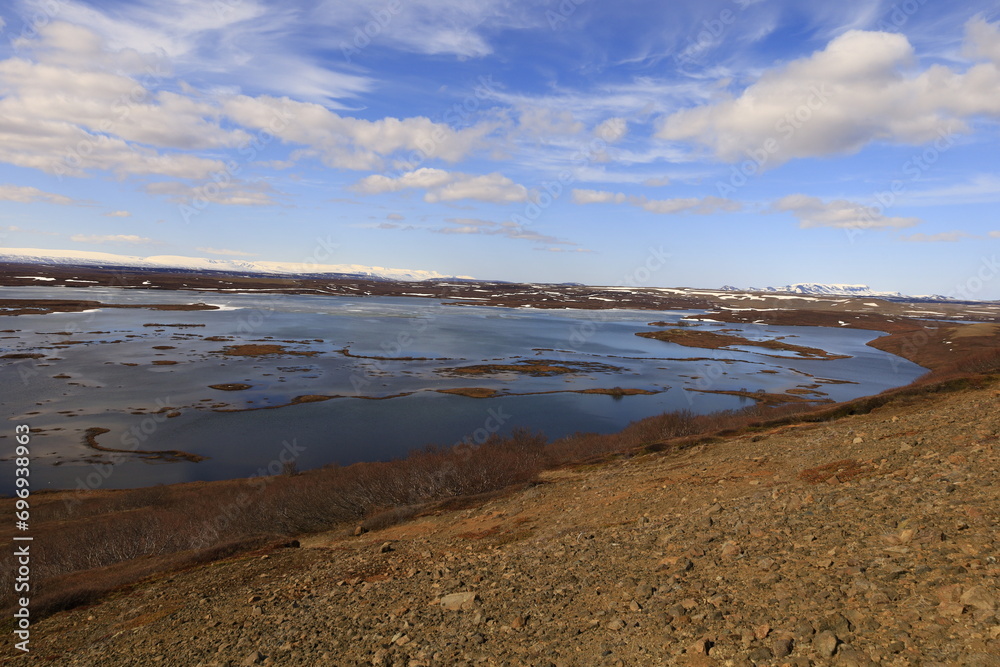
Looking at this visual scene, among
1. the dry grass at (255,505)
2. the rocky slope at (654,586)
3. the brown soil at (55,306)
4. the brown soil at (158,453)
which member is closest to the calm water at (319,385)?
the brown soil at (158,453)

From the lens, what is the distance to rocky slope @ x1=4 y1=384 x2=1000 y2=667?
5.73 metres

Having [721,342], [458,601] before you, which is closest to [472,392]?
[458,601]

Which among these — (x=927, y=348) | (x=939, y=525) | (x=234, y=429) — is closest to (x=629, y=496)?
(x=939, y=525)

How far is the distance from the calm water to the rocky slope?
15.2 meters

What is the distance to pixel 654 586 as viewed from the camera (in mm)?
7488

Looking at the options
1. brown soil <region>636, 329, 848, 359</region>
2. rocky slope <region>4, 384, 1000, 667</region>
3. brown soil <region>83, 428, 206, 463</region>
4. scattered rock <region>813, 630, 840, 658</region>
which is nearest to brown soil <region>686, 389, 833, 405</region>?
rocky slope <region>4, 384, 1000, 667</region>

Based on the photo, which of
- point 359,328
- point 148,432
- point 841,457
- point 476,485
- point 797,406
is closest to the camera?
point 841,457

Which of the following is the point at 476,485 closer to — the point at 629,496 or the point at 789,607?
the point at 629,496

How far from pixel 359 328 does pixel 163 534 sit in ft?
213

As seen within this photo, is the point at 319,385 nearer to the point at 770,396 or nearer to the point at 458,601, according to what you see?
the point at 770,396

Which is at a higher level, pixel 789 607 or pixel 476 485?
pixel 789 607

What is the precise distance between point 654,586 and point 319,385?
35.8 m

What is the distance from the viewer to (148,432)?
2833 centimetres

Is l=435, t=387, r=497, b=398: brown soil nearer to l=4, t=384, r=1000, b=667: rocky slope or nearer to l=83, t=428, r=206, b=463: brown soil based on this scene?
l=83, t=428, r=206, b=463: brown soil
